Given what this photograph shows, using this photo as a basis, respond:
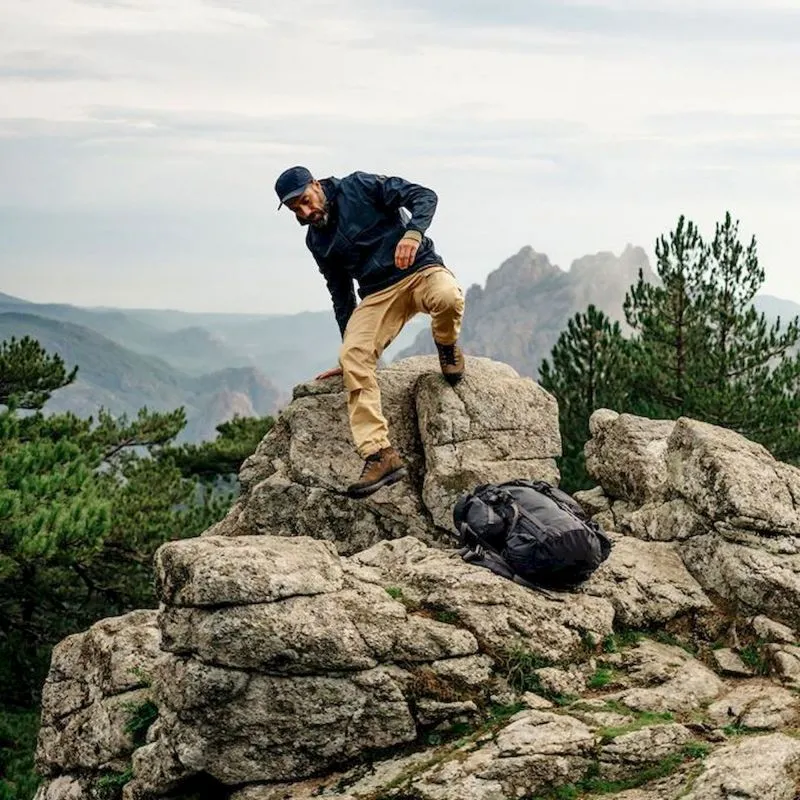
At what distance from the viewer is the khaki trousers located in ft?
34.8

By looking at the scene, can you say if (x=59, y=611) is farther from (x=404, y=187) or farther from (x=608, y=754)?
(x=608, y=754)

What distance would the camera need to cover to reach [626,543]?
9.92m

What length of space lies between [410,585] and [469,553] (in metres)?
0.69

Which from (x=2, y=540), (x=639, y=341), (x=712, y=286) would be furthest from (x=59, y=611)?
(x=712, y=286)

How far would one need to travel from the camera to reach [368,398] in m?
10.6

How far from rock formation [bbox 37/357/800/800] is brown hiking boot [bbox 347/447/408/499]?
103 centimetres

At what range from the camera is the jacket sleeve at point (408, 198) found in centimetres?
1012

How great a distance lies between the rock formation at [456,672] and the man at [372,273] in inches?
52.0

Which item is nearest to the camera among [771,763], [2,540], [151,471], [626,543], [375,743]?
[771,763]

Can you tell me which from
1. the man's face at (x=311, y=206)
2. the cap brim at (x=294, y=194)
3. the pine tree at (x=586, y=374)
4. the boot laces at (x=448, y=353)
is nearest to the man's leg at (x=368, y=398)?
the boot laces at (x=448, y=353)

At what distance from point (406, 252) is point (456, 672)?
4.17m

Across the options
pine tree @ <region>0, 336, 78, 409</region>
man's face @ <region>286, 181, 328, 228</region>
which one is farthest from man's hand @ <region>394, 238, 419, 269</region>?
pine tree @ <region>0, 336, 78, 409</region>

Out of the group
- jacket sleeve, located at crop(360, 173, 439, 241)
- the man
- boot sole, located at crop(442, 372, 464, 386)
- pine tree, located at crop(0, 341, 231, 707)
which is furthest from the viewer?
pine tree, located at crop(0, 341, 231, 707)

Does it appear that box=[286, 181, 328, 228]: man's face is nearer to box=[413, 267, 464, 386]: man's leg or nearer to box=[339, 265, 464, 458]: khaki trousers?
box=[339, 265, 464, 458]: khaki trousers
